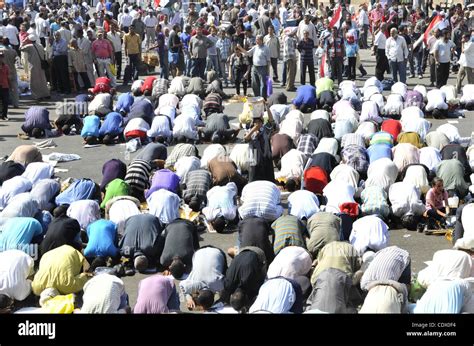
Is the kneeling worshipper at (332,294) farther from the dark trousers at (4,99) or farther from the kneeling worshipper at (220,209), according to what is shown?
the dark trousers at (4,99)

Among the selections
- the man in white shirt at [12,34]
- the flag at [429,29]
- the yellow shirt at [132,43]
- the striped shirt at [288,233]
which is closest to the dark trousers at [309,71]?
the flag at [429,29]

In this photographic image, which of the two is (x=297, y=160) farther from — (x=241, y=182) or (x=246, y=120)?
(x=246, y=120)

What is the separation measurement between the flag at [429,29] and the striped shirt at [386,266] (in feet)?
43.5

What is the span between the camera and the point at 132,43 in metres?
23.5

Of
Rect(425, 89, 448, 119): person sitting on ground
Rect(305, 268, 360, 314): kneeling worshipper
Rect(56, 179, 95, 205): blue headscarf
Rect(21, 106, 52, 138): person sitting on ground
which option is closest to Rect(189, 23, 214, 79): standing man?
Rect(21, 106, 52, 138): person sitting on ground

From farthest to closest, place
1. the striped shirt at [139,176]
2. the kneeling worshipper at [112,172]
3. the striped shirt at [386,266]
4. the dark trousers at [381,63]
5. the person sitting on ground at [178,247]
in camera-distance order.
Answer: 1. the dark trousers at [381,63]
2. the kneeling worshipper at [112,172]
3. the striped shirt at [139,176]
4. the person sitting on ground at [178,247]
5. the striped shirt at [386,266]

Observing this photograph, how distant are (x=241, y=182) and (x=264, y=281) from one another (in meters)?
4.03

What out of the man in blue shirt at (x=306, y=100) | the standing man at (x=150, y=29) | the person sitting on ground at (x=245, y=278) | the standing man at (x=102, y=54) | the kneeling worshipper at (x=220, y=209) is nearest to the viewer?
the person sitting on ground at (x=245, y=278)

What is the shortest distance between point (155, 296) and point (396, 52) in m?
13.1

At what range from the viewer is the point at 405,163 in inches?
573

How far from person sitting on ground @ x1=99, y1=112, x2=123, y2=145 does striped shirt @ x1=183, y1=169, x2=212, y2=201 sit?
3993 mm

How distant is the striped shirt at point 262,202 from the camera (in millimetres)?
12742

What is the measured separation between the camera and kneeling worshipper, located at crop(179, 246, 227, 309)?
10.7m

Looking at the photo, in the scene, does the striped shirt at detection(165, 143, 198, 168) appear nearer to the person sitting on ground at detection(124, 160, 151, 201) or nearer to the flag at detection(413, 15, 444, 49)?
the person sitting on ground at detection(124, 160, 151, 201)
